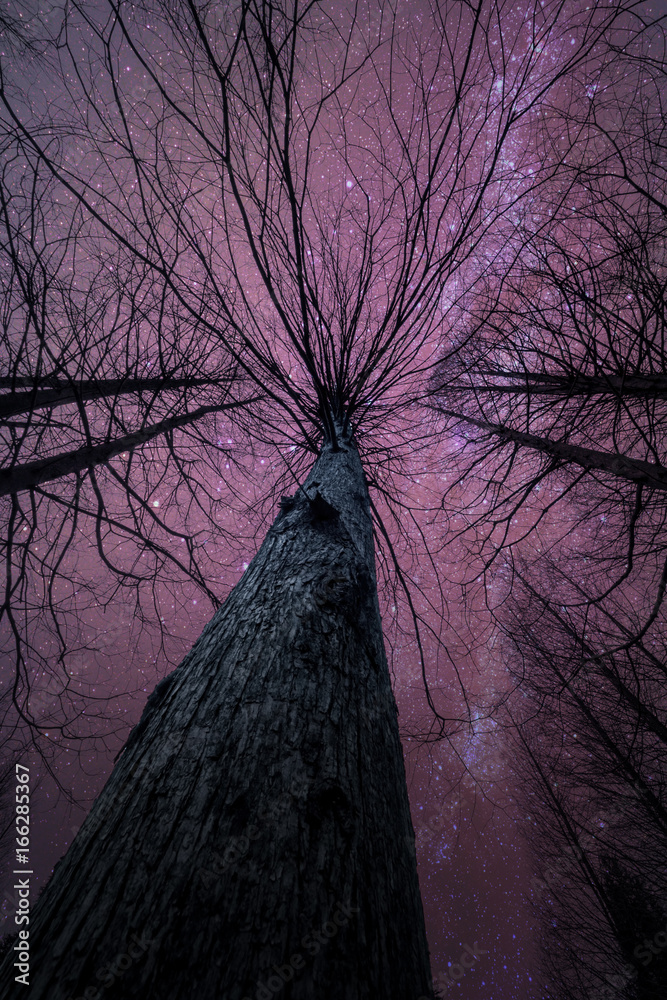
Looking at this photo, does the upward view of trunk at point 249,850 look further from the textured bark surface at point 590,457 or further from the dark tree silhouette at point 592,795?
the dark tree silhouette at point 592,795

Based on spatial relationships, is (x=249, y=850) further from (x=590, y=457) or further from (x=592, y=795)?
(x=592, y=795)

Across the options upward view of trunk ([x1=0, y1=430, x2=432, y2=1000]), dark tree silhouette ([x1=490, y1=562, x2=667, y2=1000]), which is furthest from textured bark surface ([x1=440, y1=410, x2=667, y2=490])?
upward view of trunk ([x1=0, y1=430, x2=432, y2=1000])

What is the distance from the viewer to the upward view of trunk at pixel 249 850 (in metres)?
0.48

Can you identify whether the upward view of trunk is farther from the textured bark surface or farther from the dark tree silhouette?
the dark tree silhouette

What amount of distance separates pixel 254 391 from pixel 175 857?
4028mm

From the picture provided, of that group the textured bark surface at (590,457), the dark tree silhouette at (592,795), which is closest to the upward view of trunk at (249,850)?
the textured bark surface at (590,457)

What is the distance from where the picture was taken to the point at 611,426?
3283mm

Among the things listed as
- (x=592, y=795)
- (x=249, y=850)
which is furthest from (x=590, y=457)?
(x=592, y=795)

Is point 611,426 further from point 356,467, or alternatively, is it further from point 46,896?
point 46,896

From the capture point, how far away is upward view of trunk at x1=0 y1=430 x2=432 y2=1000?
48 cm

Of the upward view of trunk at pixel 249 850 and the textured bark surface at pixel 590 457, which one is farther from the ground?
the textured bark surface at pixel 590 457

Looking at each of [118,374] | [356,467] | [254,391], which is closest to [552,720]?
[356,467]

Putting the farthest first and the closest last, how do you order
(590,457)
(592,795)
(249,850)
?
(592,795)
(590,457)
(249,850)

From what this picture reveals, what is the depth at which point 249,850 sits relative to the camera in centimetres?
59
